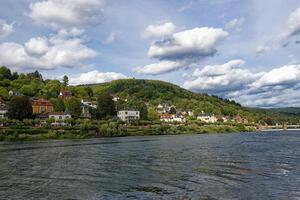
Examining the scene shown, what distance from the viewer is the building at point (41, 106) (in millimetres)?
169375

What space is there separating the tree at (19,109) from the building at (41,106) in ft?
102

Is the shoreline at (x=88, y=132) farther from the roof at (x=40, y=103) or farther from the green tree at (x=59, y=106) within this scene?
the roof at (x=40, y=103)

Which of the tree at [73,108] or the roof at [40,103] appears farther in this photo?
the roof at [40,103]

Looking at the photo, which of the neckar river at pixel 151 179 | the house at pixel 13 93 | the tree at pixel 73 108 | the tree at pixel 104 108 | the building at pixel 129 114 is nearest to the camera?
the neckar river at pixel 151 179

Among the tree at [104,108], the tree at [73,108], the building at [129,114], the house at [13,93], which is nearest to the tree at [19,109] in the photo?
the tree at [73,108]

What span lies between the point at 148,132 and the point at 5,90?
87.4 metres

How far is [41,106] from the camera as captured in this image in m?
171

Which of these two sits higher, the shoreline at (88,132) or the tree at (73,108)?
the tree at (73,108)

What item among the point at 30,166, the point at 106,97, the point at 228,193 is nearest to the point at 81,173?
the point at 30,166

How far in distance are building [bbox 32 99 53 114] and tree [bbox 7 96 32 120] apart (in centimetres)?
3100

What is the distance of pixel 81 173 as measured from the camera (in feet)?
126

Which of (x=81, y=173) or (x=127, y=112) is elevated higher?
(x=127, y=112)

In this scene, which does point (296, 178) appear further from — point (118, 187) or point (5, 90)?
point (5, 90)

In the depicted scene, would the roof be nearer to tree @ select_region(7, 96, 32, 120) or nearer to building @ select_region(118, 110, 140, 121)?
tree @ select_region(7, 96, 32, 120)
